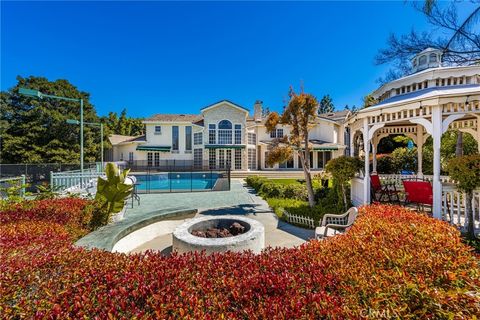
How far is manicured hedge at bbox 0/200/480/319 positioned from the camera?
2.04 meters

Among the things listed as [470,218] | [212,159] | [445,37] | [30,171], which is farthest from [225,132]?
[470,218]

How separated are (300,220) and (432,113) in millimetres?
5582

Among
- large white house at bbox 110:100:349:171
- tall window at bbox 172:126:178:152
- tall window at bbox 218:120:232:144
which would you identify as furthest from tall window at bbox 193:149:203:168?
tall window at bbox 218:120:232:144

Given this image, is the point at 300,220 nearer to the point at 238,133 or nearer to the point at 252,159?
the point at 252,159

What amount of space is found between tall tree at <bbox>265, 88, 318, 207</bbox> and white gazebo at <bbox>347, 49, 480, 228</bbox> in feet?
6.54

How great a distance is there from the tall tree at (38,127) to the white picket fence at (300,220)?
28.3m

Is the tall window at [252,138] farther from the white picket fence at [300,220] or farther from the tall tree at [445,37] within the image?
the white picket fence at [300,220]

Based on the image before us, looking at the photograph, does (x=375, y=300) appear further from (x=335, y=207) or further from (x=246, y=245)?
(x=335, y=207)

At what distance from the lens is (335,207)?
10.0m

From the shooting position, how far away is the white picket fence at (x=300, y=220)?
8512mm

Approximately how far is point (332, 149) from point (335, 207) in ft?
74.9

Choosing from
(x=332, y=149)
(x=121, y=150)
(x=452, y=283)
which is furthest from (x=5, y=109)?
(x=332, y=149)

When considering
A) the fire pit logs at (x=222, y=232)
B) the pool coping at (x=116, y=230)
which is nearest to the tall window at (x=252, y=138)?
the pool coping at (x=116, y=230)

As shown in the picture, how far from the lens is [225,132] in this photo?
3173 centimetres
